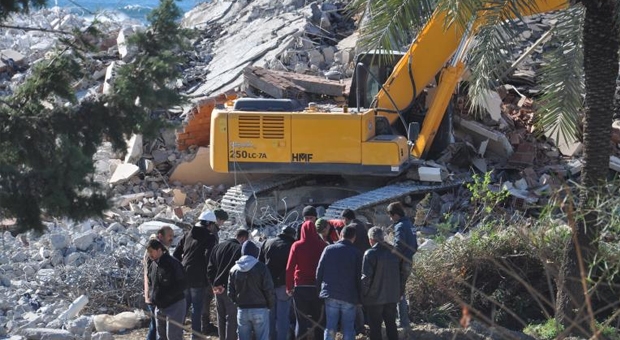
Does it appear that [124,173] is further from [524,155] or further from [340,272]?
[340,272]

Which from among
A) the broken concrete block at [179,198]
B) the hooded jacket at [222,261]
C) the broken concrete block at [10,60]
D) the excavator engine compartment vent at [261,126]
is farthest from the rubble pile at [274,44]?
the hooded jacket at [222,261]

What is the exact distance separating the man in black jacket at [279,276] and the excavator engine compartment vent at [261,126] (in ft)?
17.6

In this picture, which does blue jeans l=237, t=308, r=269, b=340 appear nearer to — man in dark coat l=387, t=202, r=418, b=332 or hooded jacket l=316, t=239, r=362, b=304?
hooded jacket l=316, t=239, r=362, b=304

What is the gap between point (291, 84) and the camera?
20.8m

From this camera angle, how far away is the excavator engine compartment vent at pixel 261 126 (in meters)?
17.7

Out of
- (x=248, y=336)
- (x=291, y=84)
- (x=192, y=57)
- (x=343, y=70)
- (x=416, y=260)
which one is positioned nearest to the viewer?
(x=248, y=336)

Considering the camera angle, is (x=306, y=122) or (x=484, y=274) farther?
(x=306, y=122)

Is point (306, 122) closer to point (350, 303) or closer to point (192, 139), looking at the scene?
point (192, 139)

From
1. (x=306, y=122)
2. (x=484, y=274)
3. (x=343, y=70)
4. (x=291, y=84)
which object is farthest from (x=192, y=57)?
(x=484, y=274)

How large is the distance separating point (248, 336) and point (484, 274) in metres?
3.87

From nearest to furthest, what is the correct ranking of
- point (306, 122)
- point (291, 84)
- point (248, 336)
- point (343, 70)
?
point (248, 336) < point (306, 122) < point (291, 84) < point (343, 70)

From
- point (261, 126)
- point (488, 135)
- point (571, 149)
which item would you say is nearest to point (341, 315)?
point (261, 126)

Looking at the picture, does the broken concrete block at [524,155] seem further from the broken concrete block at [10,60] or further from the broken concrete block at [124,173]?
the broken concrete block at [10,60]

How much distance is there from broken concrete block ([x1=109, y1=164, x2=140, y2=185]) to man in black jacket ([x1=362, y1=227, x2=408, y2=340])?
9.92 metres
